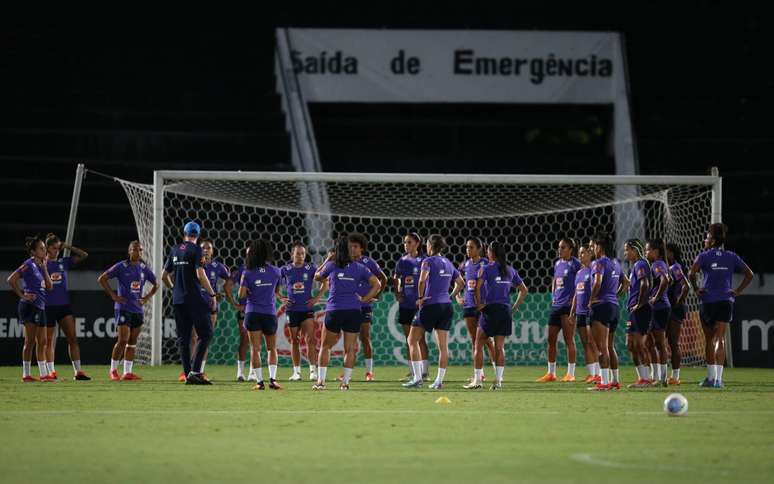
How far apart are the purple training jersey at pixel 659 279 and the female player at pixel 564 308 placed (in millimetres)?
1906

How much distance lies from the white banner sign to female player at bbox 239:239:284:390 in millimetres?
13814

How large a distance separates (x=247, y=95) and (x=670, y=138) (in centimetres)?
1038

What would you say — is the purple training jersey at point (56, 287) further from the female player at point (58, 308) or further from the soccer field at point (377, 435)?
the soccer field at point (377, 435)

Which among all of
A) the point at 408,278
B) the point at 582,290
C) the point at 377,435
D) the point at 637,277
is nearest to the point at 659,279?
the point at 637,277

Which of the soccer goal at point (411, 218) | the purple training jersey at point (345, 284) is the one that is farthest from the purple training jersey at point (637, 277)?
the soccer goal at point (411, 218)

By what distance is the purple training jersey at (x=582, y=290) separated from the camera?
17234 millimetres

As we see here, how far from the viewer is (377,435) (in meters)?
10.2

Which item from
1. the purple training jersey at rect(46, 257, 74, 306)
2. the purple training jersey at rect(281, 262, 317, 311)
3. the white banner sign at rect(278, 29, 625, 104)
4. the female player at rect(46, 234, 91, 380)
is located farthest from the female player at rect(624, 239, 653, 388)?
the white banner sign at rect(278, 29, 625, 104)

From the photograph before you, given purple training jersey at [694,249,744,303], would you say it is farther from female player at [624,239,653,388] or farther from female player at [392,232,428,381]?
female player at [392,232,428,381]

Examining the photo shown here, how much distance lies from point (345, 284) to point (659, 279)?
4.35 metres

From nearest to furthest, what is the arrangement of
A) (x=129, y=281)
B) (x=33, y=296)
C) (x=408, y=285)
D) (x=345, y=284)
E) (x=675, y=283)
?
(x=345, y=284)
(x=675, y=283)
(x=33, y=296)
(x=408, y=285)
(x=129, y=281)

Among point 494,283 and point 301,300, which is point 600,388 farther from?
point 301,300

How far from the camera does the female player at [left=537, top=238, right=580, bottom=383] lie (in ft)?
60.7

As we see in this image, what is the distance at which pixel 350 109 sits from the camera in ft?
103
